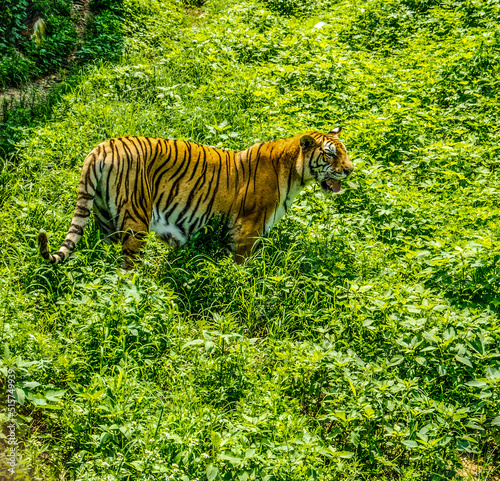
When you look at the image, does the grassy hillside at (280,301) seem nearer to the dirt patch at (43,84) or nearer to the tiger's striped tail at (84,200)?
the tiger's striped tail at (84,200)

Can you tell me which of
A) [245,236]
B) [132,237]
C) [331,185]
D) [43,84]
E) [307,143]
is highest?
[43,84]

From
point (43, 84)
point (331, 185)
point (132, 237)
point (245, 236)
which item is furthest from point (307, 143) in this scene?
point (43, 84)

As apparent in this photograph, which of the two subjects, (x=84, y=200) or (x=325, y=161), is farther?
(x=325, y=161)

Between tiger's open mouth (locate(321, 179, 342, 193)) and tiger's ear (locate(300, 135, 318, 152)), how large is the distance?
0.39 m

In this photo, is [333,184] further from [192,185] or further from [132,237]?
[132,237]

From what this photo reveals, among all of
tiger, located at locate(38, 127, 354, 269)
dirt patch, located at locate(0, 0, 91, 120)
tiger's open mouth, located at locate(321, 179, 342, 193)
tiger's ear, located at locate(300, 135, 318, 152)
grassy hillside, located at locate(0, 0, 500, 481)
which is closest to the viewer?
grassy hillside, located at locate(0, 0, 500, 481)

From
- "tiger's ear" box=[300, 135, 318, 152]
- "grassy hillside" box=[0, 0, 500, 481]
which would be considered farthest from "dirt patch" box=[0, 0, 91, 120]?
"tiger's ear" box=[300, 135, 318, 152]

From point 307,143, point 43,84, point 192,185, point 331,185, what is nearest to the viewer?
point 192,185

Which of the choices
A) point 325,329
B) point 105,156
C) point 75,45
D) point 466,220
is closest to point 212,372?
point 325,329

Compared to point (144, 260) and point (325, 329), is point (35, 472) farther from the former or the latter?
point (325, 329)

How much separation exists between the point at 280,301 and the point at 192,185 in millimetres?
1306

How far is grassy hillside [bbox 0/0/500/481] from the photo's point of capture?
320 centimetres

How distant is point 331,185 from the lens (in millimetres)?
5234

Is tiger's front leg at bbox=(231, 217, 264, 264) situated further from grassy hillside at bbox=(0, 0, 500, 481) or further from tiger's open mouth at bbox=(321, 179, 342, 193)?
tiger's open mouth at bbox=(321, 179, 342, 193)
